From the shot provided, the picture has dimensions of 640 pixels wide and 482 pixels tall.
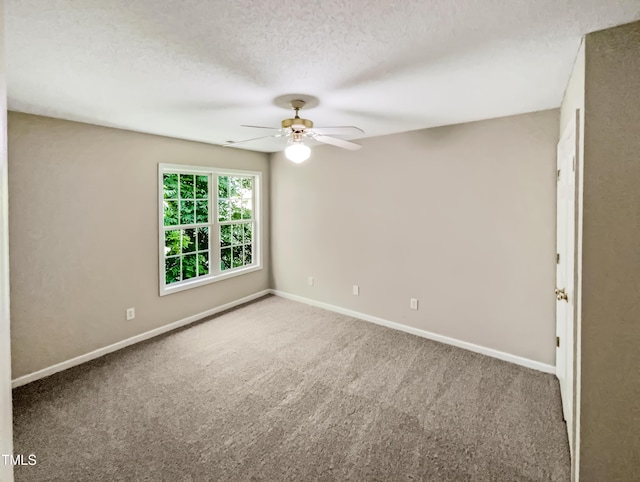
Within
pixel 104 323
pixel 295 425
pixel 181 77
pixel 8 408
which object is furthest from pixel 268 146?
pixel 8 408

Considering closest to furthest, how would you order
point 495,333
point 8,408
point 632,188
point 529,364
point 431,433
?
point 8,408 → point 632,188 → point 431,433 → point 529,364 → point 495,333

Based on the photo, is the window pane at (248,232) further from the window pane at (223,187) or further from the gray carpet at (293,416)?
the gray carpet at (293,416)

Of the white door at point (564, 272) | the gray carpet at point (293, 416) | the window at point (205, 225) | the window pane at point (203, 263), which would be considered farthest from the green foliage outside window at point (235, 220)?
the white door at point (564, 272)

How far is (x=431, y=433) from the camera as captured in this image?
222 centimetres

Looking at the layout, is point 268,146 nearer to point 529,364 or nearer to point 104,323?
point 104,323

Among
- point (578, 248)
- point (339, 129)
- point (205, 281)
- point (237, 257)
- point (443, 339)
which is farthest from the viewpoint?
point (237, 257)

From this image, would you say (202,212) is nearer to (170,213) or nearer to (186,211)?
(186,211)

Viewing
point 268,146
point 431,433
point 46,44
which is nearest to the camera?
point 46,44

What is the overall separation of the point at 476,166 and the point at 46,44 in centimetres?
339

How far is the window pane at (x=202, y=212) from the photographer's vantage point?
173 inches

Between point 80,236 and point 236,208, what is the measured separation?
83.0 inches

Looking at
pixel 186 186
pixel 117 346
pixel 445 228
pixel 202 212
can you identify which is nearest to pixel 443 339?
pixel 445 228

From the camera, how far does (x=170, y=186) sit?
4090 millimetres

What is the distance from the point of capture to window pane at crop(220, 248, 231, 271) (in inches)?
186
